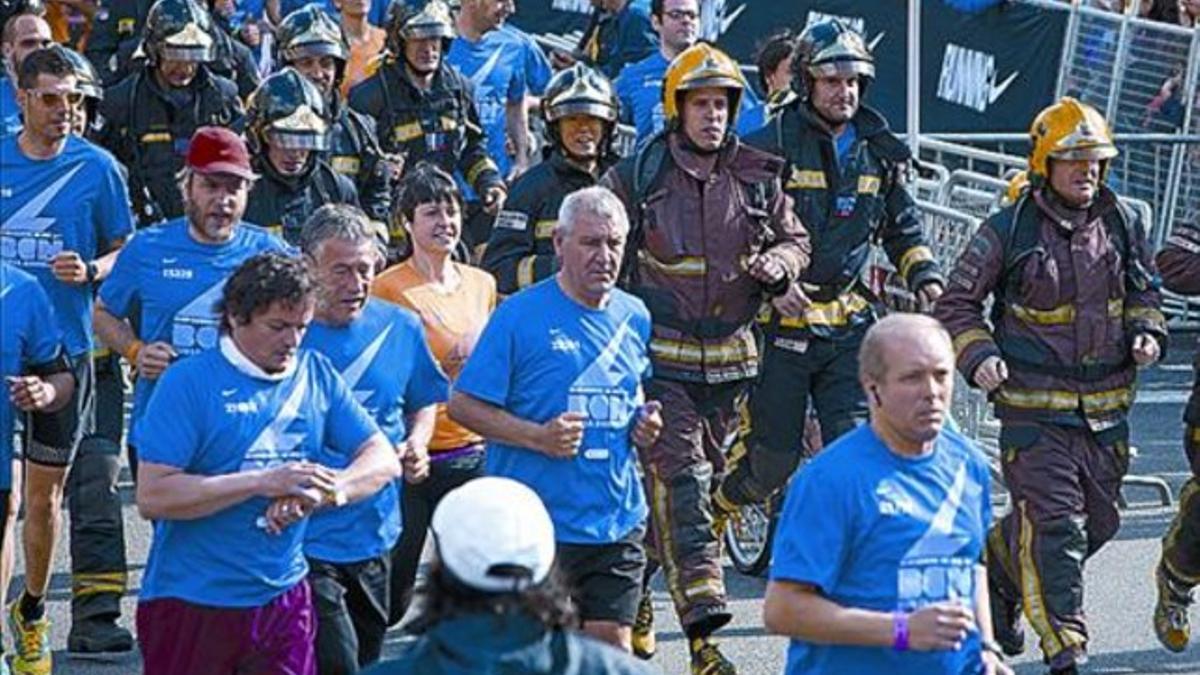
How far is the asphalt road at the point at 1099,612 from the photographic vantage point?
447 inches

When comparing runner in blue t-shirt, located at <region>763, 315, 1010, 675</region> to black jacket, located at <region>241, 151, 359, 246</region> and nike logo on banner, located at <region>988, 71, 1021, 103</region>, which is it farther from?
nike logo on banner, located at <region>988, 71, 1021, 103</region>

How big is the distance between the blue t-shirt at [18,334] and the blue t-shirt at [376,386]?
91 cm

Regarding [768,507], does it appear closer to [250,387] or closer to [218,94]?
[218,94]

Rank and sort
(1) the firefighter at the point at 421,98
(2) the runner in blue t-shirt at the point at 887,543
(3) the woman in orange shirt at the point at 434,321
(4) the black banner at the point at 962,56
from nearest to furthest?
1. (2) the runner in blue t-shirt at the point at 887,543
2. (3) the woman in orange shirt at the point at 434,321
3. (1) the firefighter at the point at 421,98
4. (4) the black banner at the point at 962,56

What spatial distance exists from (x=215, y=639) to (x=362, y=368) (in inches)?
53.2

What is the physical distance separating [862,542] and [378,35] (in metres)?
9.39


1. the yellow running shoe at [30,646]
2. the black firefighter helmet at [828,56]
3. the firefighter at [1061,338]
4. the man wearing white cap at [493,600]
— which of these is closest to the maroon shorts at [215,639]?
the yellow running shoe at [30,646]

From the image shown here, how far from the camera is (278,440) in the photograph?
328 inches

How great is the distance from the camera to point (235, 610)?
8.30 metres

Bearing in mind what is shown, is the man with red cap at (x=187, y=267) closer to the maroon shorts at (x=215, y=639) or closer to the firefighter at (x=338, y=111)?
the maroon shorts at (x=215, y=639)

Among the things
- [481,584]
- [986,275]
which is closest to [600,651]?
[481,584]

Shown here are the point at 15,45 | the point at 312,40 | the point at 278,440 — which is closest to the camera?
the point at 278,440

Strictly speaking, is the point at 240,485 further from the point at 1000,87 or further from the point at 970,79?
the point at 970,79

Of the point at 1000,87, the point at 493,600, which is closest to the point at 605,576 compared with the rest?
the point at 493,600
